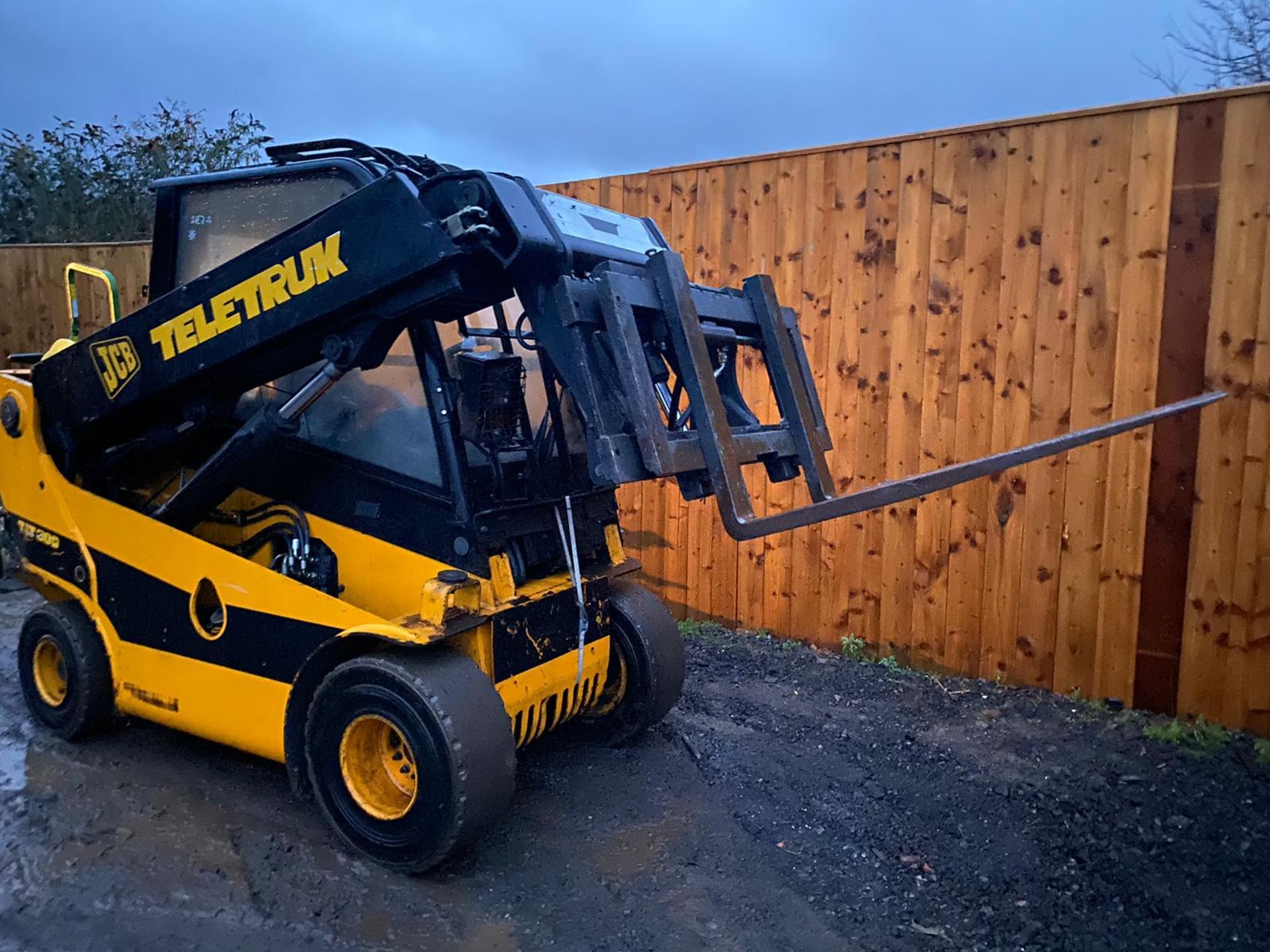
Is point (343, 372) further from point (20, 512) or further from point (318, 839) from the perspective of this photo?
point (20, 512)

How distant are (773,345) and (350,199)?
153cm

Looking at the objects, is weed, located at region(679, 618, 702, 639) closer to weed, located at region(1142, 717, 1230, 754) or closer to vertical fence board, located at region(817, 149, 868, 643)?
vertical fence board, located at region(817, 149, 868, 643)

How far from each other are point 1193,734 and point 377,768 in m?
3.54

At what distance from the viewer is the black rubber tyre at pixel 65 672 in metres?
4.00

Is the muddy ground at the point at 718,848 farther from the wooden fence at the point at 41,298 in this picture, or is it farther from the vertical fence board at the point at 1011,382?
the wooden fence at the point at 41,298

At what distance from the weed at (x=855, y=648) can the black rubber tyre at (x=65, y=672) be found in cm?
373

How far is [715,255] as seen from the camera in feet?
19.1

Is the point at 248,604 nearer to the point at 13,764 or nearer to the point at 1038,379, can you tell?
the point at 13,764

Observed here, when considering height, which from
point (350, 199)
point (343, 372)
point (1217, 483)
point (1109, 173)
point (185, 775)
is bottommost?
point (185, 775)

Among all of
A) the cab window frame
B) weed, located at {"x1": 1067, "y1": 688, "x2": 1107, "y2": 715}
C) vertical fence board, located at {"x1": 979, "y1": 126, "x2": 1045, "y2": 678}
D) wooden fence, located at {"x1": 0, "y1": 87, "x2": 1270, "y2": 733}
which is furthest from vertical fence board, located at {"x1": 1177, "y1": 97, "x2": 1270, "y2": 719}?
the cab window frame

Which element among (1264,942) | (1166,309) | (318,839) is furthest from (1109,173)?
(318,839)

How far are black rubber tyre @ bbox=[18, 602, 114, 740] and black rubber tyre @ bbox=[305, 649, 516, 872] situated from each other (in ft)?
4.50

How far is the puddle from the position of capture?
382cm

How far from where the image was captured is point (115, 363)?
12.2 feet
